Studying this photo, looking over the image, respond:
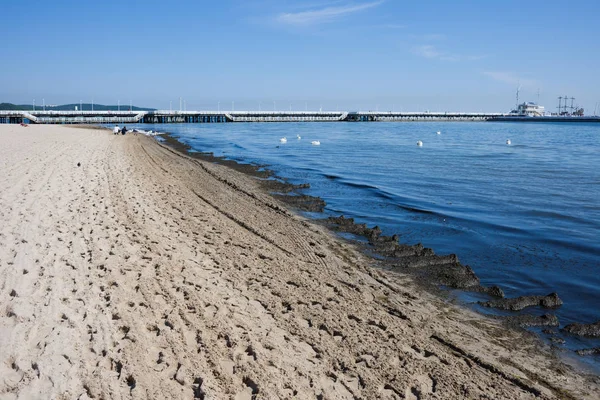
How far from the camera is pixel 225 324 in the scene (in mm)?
5621

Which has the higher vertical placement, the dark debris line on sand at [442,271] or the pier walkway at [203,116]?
the pier walkway at [203,116]

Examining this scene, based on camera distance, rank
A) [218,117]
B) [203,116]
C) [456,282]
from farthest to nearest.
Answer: [218,117] → [203,116] → [456,282]

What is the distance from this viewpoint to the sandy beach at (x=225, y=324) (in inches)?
178

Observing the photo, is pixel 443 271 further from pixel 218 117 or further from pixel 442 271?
pixel 218 117

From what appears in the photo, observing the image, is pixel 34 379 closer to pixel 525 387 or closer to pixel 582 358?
pixel 525 387

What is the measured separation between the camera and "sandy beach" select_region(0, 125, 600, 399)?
178 inches

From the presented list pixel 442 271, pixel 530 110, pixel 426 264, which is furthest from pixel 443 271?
pixel 530 110

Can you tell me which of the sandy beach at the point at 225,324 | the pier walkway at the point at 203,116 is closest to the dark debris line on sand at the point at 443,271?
the sandy beach at the point at 225,324

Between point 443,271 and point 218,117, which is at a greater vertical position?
point 218,117

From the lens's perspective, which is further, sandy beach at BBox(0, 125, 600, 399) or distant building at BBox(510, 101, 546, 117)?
distant building at BBox(510, 101, 546, 117)

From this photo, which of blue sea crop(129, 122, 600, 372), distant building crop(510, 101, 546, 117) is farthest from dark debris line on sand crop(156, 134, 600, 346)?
distant building crop(510, 101, 546, 117)

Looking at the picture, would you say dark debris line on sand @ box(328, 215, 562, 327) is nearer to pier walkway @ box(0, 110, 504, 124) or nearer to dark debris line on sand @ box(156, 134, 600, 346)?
dark debris line on sand @ box(156, 134, 600, 346)

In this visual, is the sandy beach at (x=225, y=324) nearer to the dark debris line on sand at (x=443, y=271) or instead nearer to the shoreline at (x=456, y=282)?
the shoreline at (x=456, y=282)

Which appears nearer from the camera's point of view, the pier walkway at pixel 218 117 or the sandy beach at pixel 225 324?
the sandy beach at pixel 225 324
